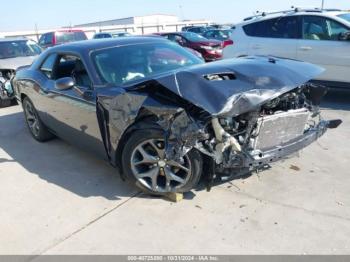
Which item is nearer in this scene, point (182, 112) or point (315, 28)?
point (182, 112)

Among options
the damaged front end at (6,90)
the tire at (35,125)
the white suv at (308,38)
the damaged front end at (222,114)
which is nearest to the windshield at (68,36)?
the damaged front end at (6,90)

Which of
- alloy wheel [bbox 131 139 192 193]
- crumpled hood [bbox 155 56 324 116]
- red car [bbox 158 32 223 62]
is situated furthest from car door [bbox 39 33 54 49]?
crumpled hood [bbox 155 56 324 116]

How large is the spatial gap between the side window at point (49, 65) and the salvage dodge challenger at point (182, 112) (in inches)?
26.9

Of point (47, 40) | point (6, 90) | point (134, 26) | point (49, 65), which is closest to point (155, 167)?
point (49, 65)

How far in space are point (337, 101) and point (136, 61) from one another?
4748mm

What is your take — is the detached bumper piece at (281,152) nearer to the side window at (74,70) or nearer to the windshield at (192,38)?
the side window at (74,70)

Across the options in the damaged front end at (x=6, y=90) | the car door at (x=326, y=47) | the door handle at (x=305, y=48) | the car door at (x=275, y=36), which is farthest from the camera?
the damaged front end at (x=6, y=90)

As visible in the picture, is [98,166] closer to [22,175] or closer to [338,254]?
[22,175]

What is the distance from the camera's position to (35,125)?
605 centimetres

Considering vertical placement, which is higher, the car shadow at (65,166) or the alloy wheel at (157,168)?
the alloy wheel at (157,168)

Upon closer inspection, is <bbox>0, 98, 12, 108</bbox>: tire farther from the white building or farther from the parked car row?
the white building

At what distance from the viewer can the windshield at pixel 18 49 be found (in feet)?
33.2

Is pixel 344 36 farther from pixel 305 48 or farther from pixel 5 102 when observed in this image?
pixel 5 102

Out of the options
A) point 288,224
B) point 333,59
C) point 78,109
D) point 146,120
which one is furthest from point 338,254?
point 333,59
